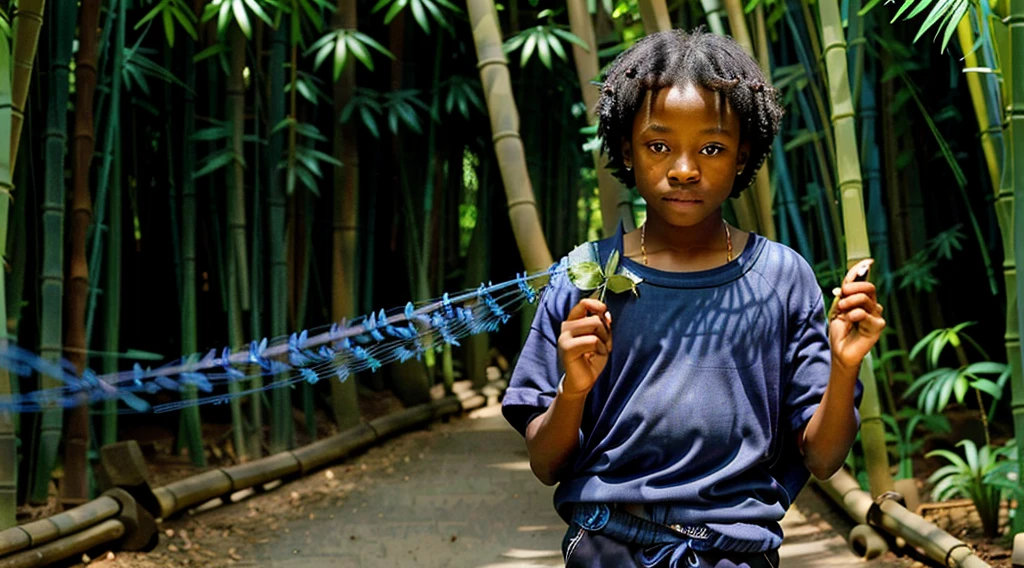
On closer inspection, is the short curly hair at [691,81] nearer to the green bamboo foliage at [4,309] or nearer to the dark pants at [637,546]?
the dark pants at [637,546]

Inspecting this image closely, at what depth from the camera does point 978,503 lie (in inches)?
111

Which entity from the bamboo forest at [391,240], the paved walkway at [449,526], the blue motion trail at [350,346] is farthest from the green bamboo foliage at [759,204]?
the blue motion trail at [350,346]

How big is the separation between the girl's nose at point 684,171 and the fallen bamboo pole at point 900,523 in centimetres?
154

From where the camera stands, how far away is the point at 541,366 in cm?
134

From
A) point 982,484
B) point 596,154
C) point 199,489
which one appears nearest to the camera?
point 982,484

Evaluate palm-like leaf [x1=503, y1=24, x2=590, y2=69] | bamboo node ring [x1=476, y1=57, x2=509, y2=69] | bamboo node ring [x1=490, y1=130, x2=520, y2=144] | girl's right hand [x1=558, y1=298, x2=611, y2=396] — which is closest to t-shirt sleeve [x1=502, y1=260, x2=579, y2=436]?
girl's right hand [x1=558, y1=298, x2=611, y2=396]

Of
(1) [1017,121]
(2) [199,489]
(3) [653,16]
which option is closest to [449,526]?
(2) [199,489]

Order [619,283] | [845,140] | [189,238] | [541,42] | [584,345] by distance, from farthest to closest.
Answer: [541,42] < [189,238] < [845,140] < [619,283] < [584,345]

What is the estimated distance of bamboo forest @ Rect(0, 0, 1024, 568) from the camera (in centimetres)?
273

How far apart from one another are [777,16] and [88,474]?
229cm

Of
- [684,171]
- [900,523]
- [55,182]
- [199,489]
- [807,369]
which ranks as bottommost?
[900,523]

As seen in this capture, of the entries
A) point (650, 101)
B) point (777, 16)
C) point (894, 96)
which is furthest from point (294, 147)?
point (650, 101)

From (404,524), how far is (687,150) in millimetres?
2486

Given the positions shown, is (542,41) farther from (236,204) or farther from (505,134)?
(505,134)
